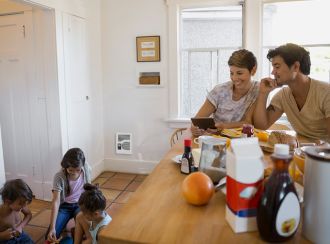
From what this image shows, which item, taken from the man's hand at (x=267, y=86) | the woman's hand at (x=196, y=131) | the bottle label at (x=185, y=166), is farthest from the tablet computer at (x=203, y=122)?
the bottle label at (x=185, y=166)

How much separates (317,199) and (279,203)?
0.30ft

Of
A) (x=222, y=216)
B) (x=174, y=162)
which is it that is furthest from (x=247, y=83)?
(x=222, y=216)

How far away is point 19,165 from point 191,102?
205 centimetres

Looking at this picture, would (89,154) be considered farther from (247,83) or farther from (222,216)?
(222,216)

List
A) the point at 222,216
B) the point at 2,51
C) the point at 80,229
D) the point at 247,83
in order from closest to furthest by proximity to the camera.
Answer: the point at 222,216 → the point at 80,229 → the point at 247,83 → the point at 2,51

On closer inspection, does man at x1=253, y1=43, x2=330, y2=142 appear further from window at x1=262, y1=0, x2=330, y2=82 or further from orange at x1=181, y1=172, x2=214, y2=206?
window at x1=262, y1=0, x2=330, y2=82

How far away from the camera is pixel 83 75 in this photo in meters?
3.22

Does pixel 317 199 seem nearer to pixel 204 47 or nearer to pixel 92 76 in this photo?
pixel 204 47

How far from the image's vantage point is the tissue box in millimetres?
652

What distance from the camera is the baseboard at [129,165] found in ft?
12.0

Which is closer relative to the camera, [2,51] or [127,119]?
[2,51]

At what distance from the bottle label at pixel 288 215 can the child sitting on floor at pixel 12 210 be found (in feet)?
5.28

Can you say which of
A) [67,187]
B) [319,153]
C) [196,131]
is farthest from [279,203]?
[67,187]

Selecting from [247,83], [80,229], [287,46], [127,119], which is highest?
[287,46]
